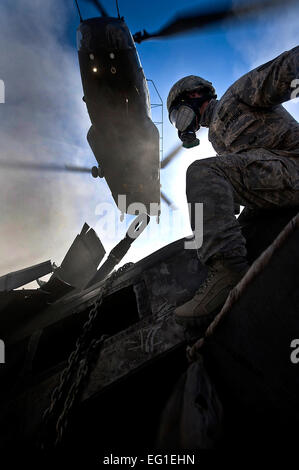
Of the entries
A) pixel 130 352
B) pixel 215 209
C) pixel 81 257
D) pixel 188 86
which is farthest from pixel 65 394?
pixel 81 257

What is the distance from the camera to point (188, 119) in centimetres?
228

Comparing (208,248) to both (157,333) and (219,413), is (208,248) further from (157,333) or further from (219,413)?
(219,413)

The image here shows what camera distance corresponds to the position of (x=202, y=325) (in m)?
1.13

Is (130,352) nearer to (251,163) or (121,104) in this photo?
(251,163)

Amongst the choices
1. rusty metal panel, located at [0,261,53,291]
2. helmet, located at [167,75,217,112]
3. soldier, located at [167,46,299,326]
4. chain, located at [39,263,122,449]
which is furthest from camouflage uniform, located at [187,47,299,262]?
rusty metal panel, located at [0,261,53,291]

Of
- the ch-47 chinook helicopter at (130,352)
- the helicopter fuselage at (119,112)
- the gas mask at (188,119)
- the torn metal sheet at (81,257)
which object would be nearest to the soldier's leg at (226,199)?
the ch-47 chinook helicopter at (130,352)

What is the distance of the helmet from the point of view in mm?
2404

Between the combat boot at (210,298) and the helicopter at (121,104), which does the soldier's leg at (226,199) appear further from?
the helicopter at (121,104)

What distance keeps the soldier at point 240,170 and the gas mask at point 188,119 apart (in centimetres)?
29

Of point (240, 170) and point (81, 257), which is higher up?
point (81, 257)

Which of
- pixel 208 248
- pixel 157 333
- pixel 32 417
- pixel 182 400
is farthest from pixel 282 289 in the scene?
pixel 32 417

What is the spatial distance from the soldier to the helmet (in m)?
0.60

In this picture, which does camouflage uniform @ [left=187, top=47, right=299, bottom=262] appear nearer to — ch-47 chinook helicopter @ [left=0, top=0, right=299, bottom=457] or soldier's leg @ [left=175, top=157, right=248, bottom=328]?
soldier's leg @ [left=175, top=157, right=248, bottom=328]

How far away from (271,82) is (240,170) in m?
0.64
